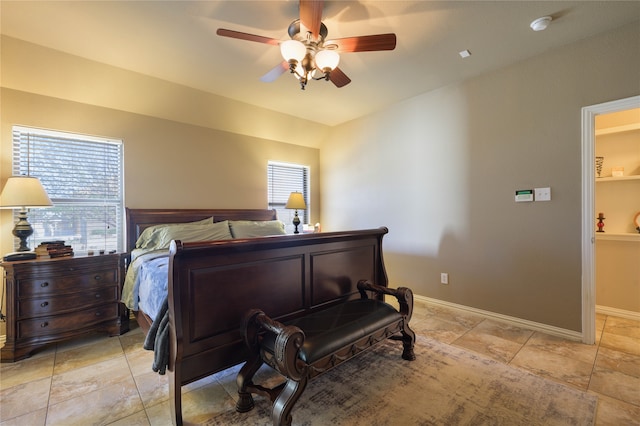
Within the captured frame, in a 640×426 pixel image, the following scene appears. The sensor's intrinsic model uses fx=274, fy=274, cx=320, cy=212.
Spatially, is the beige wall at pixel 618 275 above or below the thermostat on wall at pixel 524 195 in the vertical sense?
below

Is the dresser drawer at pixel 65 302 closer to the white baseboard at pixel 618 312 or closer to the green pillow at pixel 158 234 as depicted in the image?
the green pillow at pixel 158 234

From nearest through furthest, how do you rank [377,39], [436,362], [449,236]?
[377,39] → [436,362] → [449,236]

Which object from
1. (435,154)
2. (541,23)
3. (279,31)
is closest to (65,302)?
(279,31)

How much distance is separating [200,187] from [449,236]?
3353 millimetres

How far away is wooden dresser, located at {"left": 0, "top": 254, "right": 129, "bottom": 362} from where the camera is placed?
230 cm

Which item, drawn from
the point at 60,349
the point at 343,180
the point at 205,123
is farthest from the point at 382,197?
the point at 60,349

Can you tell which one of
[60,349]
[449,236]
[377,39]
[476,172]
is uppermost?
[377,39]

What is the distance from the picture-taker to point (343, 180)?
4.75 m

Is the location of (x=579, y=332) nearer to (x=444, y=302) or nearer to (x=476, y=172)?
(x=444, y=302)

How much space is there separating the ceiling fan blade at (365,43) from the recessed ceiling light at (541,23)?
1.30m

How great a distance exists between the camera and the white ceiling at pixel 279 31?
6.72 ft

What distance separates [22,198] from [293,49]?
2.62m

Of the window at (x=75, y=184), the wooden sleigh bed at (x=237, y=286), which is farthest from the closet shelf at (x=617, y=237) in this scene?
the window at (x=75, y=184)

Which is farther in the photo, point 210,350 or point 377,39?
point 377,39
